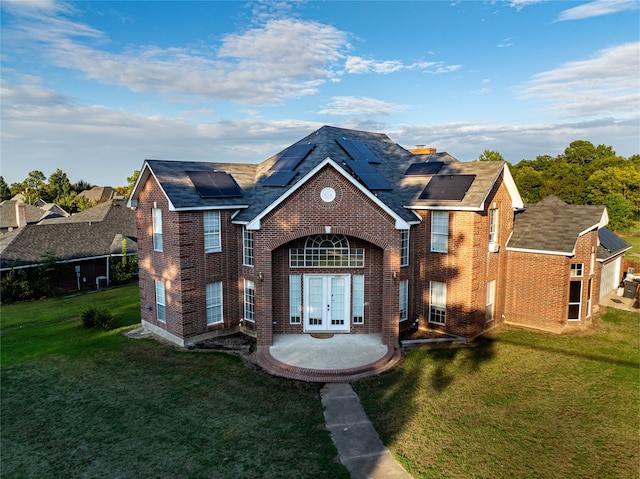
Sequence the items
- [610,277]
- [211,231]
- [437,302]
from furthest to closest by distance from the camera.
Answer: [610,277] < [437,302] < [211,231]

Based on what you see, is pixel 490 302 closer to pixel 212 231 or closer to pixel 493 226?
pixel 493 226

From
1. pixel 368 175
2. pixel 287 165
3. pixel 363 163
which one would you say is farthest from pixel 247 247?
pixel 363 163

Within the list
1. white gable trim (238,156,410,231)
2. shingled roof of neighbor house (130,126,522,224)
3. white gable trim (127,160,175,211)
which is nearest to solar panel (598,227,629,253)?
shingled roof of neighbor house (130,126,522,224)

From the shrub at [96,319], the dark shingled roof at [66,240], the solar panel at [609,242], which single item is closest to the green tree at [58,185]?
the dark shingled roof at [66,240]

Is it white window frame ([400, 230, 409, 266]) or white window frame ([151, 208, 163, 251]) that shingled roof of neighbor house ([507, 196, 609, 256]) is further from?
white window frame ([151, 208, 163, 251])

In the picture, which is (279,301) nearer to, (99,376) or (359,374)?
(359,374)

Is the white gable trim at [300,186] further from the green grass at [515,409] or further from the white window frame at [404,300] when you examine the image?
the green grass at [515,409]
